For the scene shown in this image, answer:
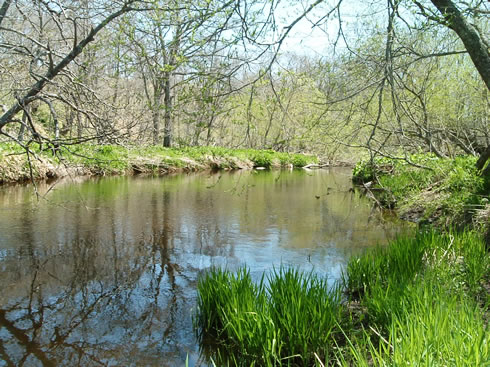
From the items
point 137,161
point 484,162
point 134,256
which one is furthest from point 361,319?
point 137,161

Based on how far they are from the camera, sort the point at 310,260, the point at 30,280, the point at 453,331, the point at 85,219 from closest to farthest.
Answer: the point at 453,331, the point at 30,280, the point at 310,260, the point at 85,219

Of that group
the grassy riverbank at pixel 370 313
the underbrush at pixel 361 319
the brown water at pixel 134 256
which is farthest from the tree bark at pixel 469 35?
the brown water at pixel 134 256

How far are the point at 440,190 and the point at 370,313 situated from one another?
263 inches

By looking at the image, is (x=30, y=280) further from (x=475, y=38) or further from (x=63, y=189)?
(x=63, y=189)

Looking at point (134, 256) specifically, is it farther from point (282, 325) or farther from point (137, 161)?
point (137, 161)

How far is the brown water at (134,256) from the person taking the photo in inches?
156

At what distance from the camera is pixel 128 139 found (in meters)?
5.18

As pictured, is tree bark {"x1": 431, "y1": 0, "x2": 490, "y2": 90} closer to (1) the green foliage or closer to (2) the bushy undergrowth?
(2) the bushy undergrowth

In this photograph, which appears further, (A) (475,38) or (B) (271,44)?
(A) (475,38)

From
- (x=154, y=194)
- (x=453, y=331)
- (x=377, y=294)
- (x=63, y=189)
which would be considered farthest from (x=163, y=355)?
(x=63, y=189)

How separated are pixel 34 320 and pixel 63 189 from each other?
10.2 meters

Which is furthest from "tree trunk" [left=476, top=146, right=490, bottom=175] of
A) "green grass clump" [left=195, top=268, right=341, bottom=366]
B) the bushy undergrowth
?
"green grass clump" [left=195, top=268, right=341, bottom=366]

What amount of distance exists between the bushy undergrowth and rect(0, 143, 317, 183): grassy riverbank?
268 inches

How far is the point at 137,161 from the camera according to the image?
65.7 feet
